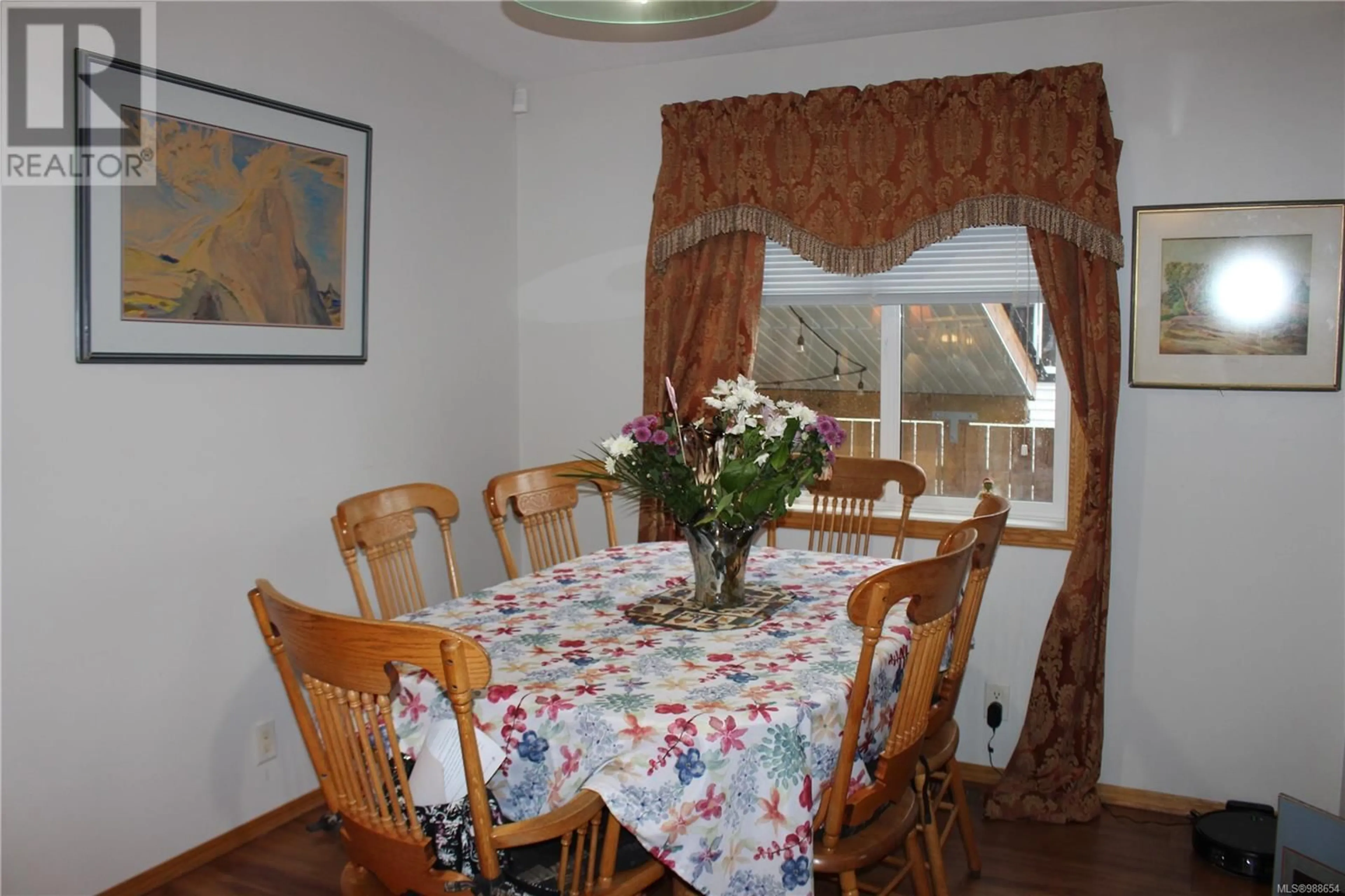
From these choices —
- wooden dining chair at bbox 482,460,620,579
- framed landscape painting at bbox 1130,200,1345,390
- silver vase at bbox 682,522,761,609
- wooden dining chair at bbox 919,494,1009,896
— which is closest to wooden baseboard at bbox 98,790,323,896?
wooden dining chair at bbox 482,460,620,579

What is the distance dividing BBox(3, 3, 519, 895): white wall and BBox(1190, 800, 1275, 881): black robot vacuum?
104 inches

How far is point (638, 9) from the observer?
7.33ft

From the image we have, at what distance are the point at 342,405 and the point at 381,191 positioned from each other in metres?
0.75

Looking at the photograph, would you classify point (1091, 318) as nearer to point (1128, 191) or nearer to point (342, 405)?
point (1128, 191)

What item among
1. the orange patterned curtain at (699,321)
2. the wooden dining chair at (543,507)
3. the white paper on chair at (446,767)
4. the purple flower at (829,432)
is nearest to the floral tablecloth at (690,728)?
the white paper on chair at (446,767)

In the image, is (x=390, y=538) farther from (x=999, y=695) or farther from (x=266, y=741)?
(x=999, y=695)

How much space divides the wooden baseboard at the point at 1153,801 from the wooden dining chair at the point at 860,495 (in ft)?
3.45

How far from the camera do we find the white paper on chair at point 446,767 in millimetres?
1723

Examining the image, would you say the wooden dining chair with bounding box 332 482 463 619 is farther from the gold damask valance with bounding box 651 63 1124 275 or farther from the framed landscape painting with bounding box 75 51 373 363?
the gold damask valance with bounding box 651 63 1124 275

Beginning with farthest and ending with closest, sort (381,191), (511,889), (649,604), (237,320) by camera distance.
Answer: (381,191), (237,320), (649,604), (511,889)

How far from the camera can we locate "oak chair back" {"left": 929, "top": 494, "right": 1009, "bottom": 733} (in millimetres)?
2285

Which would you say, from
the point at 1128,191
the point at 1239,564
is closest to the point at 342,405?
the point at 1128,191

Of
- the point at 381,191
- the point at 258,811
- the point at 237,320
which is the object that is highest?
the point at 381,191

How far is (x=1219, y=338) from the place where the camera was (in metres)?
3.16
